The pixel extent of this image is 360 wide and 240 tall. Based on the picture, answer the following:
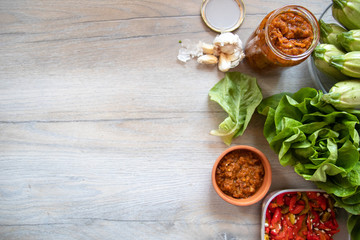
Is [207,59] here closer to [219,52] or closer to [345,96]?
[219,52]

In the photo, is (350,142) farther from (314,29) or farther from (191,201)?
(191,201)

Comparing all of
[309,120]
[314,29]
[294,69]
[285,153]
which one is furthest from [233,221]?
[314,29]

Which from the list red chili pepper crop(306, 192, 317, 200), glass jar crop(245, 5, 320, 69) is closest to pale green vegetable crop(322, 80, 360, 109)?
glass jar crop(245, 5, 320, 69)

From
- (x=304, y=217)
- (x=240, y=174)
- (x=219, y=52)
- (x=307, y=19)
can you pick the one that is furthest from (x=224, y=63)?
(x=304, y=217)

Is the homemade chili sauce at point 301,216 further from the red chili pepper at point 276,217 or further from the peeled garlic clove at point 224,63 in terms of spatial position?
the peeled garlic clove at point 224,63

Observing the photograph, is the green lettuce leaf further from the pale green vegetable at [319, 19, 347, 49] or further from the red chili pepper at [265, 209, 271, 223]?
the pale green vegetable at [319, 19, 347, 49]

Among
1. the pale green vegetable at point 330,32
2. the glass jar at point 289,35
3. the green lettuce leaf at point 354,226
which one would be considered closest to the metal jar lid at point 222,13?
the glass jar at point 289,35
